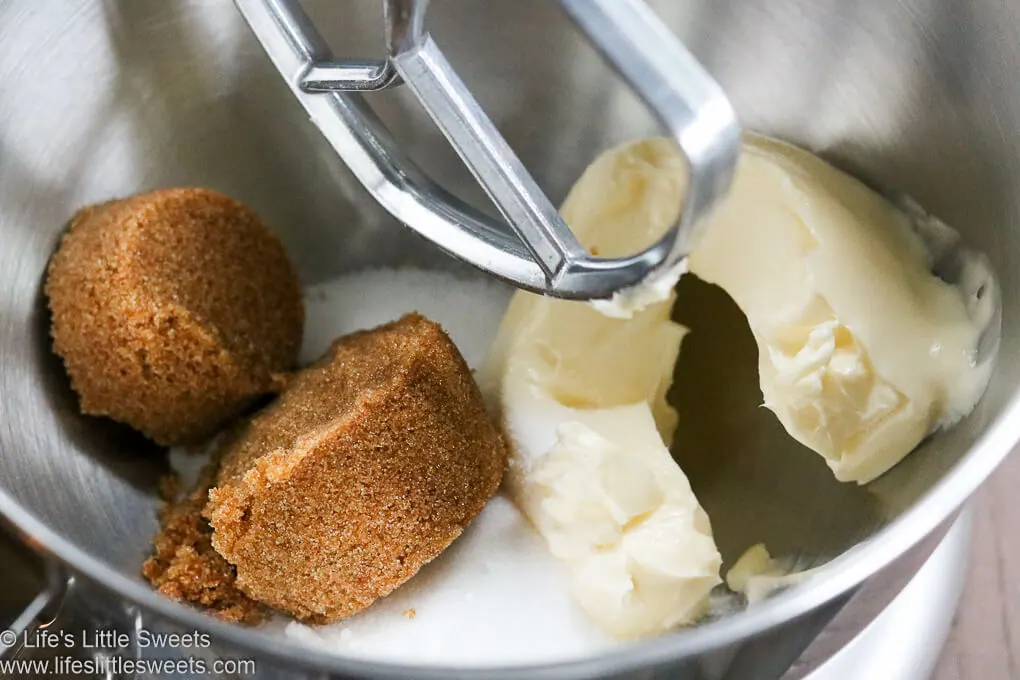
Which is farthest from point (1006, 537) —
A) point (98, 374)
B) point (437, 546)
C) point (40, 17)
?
point (40, 17)

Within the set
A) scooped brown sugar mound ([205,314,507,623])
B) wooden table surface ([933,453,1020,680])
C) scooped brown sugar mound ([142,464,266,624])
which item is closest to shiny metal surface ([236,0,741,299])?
scooped brown sugar mound ([205,314,507,623])

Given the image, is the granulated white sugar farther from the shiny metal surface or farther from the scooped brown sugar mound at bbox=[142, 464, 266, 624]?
the shiny metal surface

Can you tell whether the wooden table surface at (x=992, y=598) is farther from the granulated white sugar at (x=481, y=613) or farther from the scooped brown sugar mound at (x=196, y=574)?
the scooped brown sugar mound at (x=196, y=574)

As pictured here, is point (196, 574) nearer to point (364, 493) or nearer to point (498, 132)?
point (364, 493)

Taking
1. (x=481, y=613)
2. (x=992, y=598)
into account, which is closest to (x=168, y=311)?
(x=481, y=613)

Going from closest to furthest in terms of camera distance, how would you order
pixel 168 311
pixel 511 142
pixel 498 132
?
1. pixel 498 132
2. pixel 168 311
3. pixel 511 142
